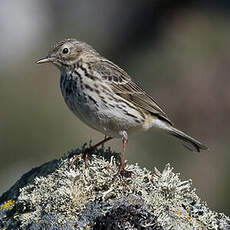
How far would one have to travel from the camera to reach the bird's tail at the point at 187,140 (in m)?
8.80

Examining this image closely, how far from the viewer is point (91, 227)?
6.01 meters

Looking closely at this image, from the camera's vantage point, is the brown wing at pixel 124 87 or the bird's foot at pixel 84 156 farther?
the brown wing at pixel 124 87

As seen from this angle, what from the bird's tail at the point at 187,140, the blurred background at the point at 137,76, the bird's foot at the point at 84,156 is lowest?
the bird's foot at the point at 84,156

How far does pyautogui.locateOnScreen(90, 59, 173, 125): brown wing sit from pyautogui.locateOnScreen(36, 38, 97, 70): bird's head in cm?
30

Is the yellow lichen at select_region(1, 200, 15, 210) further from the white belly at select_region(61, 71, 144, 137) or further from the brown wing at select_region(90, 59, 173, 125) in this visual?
the brown wing at select_region(90, 59, 173, 125)

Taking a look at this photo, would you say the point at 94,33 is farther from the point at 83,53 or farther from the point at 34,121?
the point at 83,53

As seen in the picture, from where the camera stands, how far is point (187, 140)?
351 inches

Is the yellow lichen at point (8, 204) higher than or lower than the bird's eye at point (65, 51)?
lower

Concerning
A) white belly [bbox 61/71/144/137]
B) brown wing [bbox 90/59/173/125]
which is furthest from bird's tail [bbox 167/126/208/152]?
white belly [bbox 61/71/144/137]

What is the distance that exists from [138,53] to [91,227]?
18.3m

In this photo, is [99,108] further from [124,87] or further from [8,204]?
[8,204]

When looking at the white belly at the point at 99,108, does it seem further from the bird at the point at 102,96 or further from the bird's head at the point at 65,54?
the bird's head at the point at 65,54

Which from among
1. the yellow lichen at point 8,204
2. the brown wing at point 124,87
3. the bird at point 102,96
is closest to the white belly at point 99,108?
the bird at point 102,96

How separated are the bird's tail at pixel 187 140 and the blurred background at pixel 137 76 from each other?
4.92m
